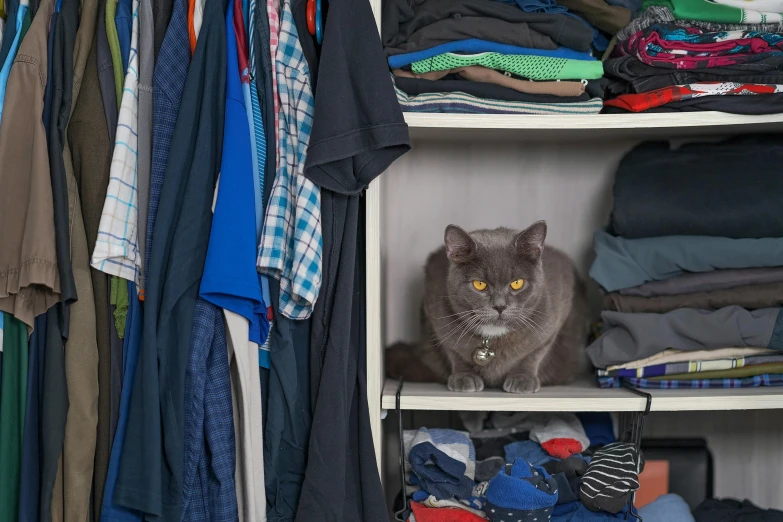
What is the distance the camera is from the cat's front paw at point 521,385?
4.51 feet

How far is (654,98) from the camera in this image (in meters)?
1.31

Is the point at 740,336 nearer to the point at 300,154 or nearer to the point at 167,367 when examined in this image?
the point at 300,154

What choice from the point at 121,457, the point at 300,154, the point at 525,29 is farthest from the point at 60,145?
the point at 525,29

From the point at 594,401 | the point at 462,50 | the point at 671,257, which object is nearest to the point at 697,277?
the point at 671,257

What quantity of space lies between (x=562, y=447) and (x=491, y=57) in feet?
2.60

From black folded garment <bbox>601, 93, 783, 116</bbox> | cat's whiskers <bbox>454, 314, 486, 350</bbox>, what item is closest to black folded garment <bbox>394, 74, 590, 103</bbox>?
black folded garment <bbox>601, 93, 783, 116</bbox>

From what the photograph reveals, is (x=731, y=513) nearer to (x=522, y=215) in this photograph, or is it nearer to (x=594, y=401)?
(x=594, y=401)

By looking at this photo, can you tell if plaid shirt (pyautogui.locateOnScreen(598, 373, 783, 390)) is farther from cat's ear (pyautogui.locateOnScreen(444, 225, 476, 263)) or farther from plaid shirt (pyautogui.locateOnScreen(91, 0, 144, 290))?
plaid shirt (pyautogui.locateOnScreen(91, 0, 144, 290))

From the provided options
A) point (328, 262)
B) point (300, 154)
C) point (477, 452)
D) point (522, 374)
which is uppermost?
point (300, 154)

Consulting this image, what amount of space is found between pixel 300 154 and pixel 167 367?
1.38 feet

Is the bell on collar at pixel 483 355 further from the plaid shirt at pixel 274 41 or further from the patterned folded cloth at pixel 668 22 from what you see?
the patterned folded cloth at pixel 668 22

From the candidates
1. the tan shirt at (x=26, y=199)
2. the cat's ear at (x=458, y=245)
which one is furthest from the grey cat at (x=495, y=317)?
the tan shirt at (x=26, y=199)

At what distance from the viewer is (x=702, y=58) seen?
134cm

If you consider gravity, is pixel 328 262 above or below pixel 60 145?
below
